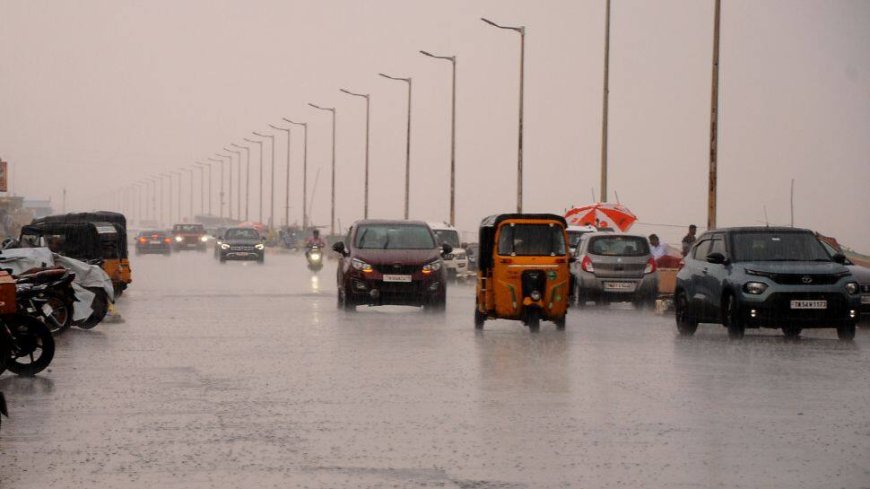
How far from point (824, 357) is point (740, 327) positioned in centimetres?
304

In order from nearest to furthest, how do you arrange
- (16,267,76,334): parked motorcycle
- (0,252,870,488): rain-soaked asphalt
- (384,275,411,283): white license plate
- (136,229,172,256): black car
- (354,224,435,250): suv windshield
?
1. (0,252,870,488): rain-soaked asphalt
2. (16,267,76,334): parked motorcycle
3. (384,275,411,283): white license plate
4. (354,224,435,250): suv windshield
5. (136,229,172,256): black car

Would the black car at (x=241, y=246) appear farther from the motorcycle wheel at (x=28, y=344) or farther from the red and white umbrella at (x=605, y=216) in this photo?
Result: the motorcycle wheel at (x=28, y=344)

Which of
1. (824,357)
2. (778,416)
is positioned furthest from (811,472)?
(824,357)

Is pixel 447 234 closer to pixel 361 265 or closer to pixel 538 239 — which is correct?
pixel 361 265

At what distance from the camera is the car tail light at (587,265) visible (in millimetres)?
32188

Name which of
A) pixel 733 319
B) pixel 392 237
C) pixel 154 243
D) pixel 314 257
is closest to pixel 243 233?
pixel 314 257

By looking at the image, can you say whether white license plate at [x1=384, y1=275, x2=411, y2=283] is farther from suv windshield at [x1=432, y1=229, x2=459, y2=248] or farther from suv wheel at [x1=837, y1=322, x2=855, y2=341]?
suv windshield at [x1=432, y1=229, x2=459, y2=248]

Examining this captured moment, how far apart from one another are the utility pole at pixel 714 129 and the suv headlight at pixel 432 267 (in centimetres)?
945

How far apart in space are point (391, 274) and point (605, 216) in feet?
53.4

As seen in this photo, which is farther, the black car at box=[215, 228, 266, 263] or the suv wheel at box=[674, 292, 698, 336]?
the black car at box=[215, 228, 266, 263]

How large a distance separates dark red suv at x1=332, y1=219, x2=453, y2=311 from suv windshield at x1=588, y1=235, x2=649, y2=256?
4033mm

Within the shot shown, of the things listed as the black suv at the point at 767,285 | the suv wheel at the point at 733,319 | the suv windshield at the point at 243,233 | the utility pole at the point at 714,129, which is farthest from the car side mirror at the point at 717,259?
the suv windshield at the point at 243,233

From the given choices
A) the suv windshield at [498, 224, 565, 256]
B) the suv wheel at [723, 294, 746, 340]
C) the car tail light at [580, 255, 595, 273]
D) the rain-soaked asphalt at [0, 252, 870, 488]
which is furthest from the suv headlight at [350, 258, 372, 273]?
the suv wheel at [723, 294, 746, 340]

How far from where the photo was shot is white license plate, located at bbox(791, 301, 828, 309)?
21547 mm
